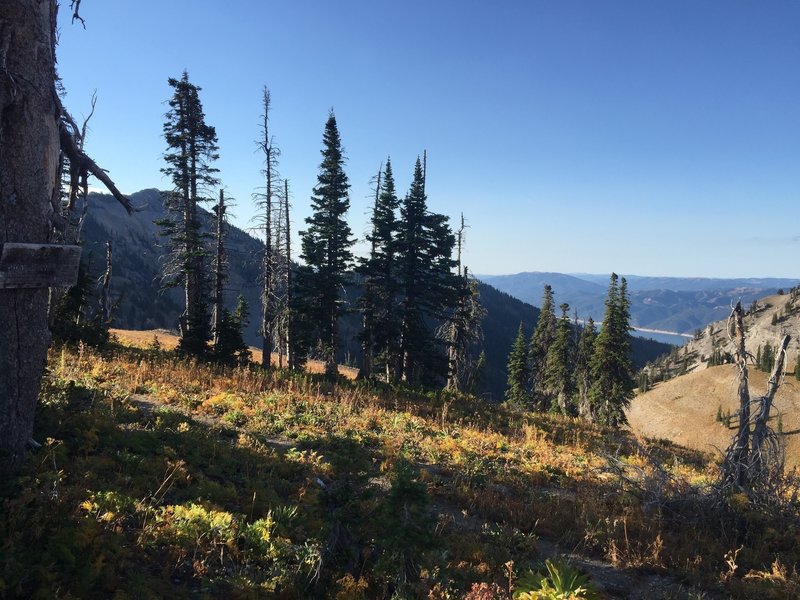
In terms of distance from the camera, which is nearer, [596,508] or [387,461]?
[596,508]

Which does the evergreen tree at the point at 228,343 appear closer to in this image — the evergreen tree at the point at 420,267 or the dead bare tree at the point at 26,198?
the evergreen tree at the point at 420,267

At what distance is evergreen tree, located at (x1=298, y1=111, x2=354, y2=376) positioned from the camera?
26047mm

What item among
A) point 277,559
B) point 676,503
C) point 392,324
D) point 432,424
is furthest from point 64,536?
point 392,324

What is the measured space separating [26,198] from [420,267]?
22018 mm

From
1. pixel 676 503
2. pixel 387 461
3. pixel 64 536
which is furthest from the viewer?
pixel 387 461

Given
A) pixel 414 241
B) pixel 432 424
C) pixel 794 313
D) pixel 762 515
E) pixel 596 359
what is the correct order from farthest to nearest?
pixel 794 313
pixel 596 359
pixel 414 241
pixel 432 424
pixel 762 515

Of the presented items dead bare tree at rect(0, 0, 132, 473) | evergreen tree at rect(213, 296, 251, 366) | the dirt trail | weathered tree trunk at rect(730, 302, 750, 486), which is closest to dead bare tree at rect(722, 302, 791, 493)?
weathered tree trunk at rect(730, 302, 750, 486)

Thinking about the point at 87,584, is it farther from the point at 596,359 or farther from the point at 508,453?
the point at 596,359

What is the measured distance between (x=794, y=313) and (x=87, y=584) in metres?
192

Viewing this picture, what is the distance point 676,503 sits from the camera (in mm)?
8703

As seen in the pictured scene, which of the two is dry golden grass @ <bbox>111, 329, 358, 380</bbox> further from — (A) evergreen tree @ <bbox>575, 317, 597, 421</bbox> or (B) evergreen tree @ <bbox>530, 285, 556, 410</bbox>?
(A) evergreen tree @ <bbox>575, 317, 597, 421</bbox>

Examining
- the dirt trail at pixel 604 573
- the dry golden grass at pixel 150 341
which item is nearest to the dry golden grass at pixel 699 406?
the dry golden grass at pixel 150 341

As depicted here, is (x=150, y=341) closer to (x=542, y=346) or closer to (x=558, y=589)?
(x=558, y=589)

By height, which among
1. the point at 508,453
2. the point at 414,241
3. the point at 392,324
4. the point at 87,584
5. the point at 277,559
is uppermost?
the point at 414,241
